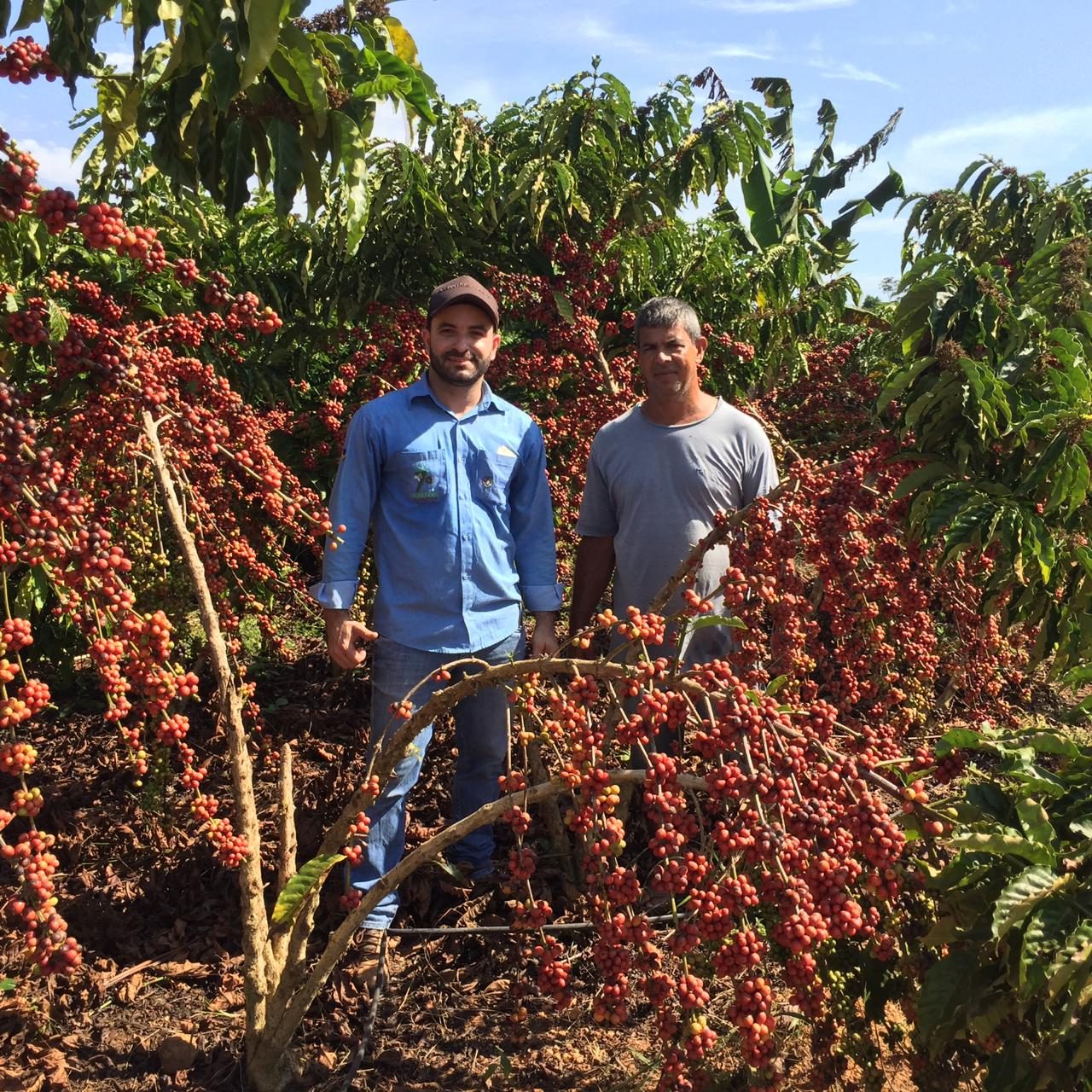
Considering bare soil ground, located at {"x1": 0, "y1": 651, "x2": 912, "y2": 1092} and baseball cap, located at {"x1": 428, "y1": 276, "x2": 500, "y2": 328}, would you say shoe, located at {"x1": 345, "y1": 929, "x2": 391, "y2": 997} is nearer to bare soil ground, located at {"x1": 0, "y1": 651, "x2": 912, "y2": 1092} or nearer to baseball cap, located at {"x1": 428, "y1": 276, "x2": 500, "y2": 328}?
bare soil ground, located at {"x1": 0, "y1": 651, "x2": 912, "y2": 1092}

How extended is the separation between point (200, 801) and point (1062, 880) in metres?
1.98

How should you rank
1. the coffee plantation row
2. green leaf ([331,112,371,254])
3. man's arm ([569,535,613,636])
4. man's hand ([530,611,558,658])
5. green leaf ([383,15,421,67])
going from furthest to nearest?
man's arm ([569,535,613,636])
man's hand ([530,611,558,658])
green leaf ([383,15,421,67])
green leaf ([331,112,371,254])
the coffee plantation row

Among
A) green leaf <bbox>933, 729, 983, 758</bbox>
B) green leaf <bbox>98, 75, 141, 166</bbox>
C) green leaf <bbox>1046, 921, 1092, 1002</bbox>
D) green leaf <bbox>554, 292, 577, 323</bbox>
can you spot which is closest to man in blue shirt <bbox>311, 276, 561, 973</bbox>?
green leaf <bbox>554, 292, 577, 323</bbox>

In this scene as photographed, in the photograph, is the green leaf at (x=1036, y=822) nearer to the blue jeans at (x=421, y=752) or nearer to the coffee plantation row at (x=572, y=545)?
the coffee plantation row at (x=572, y=545)

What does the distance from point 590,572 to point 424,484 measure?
86 centimetres

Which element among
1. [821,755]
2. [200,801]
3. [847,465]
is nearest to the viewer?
[821,755]

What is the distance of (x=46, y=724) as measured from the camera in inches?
195

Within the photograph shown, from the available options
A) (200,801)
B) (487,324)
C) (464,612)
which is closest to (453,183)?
(487,324)

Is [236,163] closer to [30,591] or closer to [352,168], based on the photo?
[352,168]

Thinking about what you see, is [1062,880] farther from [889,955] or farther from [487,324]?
[487,324]

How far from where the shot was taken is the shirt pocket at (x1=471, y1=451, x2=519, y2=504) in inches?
139

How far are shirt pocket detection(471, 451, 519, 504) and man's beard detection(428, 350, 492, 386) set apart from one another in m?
0.27

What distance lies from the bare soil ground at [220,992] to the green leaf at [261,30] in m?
2.70

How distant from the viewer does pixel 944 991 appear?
1.90 m
